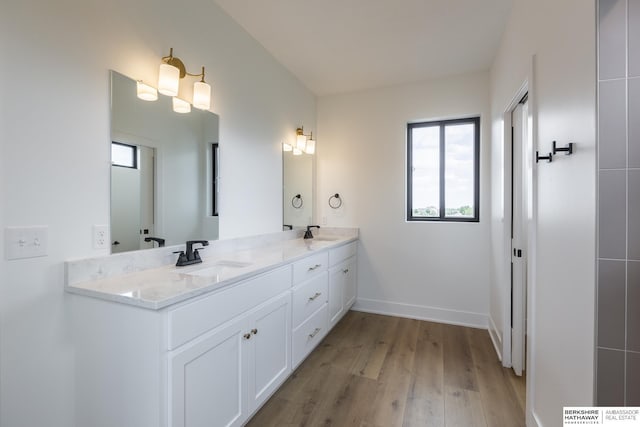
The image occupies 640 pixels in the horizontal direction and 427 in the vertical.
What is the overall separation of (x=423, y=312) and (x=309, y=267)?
5.63 ft

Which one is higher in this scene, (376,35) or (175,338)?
(376,35)

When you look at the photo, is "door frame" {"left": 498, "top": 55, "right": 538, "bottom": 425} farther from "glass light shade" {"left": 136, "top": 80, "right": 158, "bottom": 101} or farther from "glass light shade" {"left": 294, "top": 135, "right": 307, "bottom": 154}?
"glass light shade" {"left": 136, "top": 80, "right": 158, "bottom": 101}

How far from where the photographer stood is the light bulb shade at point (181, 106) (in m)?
1.78

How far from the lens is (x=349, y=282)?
3.21 metres

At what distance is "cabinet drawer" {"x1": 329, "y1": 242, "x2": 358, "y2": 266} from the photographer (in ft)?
8.91

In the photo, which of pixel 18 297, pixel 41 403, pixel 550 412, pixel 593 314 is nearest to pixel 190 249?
pixel 18 297

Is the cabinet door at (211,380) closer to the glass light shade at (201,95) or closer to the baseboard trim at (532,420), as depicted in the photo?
the glass light shade at (201,95)

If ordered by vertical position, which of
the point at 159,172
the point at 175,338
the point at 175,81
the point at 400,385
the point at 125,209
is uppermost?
the point at 175,81

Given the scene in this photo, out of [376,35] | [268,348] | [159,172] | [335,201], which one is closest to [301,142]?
[335,201]

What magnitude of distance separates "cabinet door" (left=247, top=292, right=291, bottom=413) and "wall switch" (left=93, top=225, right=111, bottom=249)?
0.81m

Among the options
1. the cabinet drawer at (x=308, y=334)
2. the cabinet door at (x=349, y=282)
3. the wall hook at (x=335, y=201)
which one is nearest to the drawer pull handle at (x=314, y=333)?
the cabinet drawer at (x=308, y=334)

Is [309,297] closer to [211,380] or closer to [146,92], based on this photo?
[211,380]

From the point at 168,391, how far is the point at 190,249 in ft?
2.76

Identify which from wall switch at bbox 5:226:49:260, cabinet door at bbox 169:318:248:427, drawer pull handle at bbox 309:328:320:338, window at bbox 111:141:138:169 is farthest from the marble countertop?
drawer pull handle at bbox 309:328:320:338
